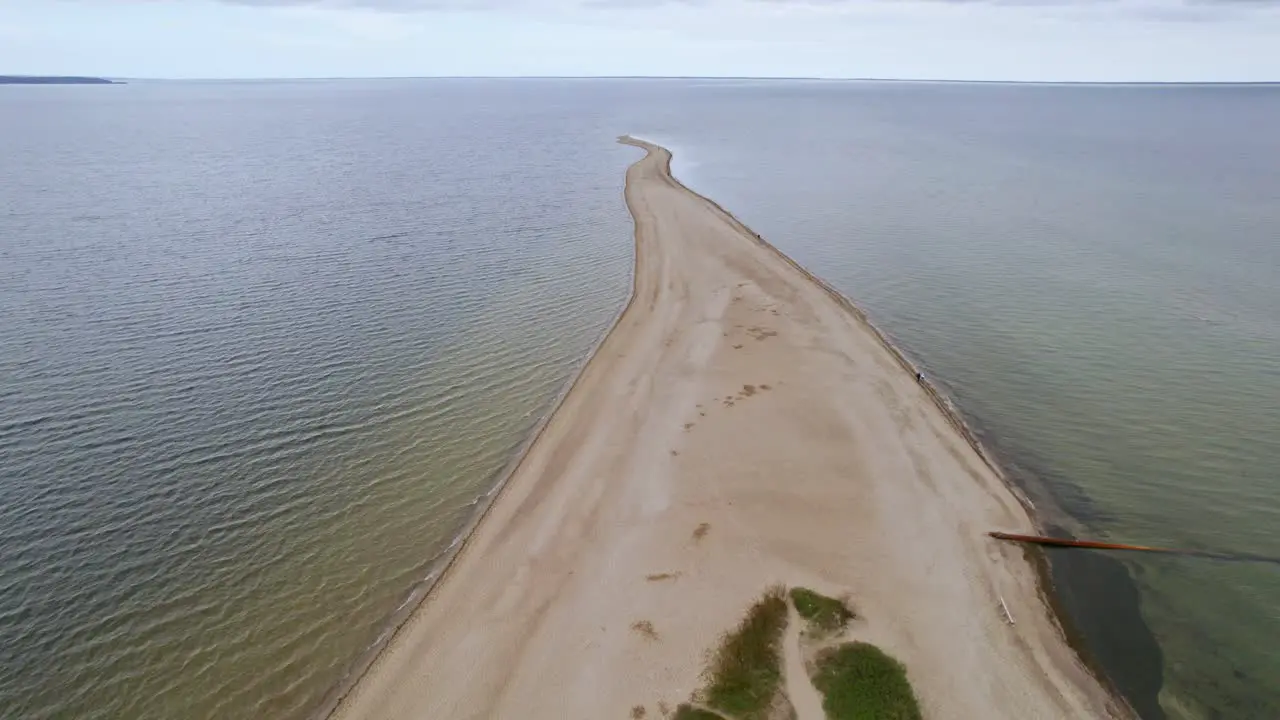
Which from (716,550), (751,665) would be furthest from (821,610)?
(716,550)

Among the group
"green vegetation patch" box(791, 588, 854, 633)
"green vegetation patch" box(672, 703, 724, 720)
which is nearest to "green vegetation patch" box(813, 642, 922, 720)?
"green vegetation patch" box(791, 588, 854, 633)

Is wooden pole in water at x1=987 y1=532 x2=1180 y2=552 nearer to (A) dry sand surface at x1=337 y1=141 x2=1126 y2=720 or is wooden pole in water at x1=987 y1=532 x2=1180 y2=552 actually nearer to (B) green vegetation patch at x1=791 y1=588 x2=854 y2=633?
(A) dry sand surface at x1=337 y1=141 x2=1126 y2=720

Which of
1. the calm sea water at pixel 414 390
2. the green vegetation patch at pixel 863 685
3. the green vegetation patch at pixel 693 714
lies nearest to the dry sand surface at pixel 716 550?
the green vegetation patch at pixel 693 714

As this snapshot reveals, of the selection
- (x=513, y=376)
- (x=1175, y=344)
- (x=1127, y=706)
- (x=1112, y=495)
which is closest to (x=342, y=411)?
(x=513, y=376)

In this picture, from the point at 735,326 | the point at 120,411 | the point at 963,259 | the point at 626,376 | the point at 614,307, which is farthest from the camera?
the point at 963,259

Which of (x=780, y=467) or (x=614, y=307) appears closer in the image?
(x=780, y=467)

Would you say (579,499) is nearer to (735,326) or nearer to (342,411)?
(342,411)

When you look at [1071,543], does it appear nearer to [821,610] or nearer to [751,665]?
[821,610]
